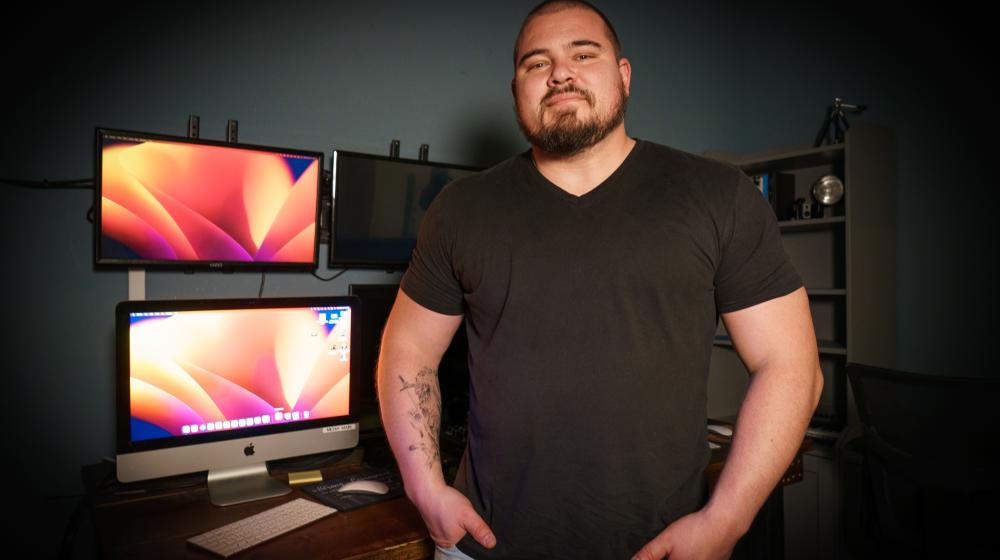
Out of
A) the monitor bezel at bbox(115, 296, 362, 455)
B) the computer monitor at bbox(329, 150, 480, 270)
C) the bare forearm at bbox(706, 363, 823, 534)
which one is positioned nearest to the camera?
the bare forearm at bbox(706, 363, 823, 534)

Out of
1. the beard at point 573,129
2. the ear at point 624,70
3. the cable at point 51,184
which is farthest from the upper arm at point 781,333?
the cable at point 51,184

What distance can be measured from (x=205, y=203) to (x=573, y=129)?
1.13m

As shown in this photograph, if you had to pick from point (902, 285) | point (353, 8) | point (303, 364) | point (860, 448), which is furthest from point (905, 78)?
point (303, 364)

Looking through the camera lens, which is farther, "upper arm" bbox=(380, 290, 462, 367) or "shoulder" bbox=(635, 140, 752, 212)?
"upper arm" bbox=(380, 290, 462, 367)

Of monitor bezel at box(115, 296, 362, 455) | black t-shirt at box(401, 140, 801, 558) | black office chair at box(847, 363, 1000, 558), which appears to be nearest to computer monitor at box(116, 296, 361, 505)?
monitor bezel at box(115, 296, 362, 455)

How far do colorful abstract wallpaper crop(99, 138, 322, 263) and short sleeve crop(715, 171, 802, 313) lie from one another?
132 cm

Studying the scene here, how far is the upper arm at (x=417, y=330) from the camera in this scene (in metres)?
1.39

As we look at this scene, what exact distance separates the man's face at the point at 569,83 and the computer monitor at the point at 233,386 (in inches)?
30.9

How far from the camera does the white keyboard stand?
1.26 metres

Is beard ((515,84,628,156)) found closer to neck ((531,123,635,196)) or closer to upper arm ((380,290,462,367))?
neck ((531,123,635,196))

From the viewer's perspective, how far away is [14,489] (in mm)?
1658

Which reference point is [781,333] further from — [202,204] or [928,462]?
[202,204]

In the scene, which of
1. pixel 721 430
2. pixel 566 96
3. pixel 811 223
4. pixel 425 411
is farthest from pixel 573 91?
pixel 811 223

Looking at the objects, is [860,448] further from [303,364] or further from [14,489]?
[14,489]
